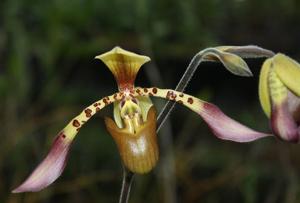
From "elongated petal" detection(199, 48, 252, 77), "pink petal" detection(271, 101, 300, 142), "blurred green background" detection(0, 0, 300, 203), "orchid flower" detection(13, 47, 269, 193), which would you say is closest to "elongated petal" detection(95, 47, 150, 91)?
"orchid flower" detection(13, 47, 269, 193)

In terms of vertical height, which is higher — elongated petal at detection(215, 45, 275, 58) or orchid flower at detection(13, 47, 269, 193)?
elongated petal at detection(215, 45, 275, 58)

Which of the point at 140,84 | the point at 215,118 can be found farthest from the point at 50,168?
the point at 140,84

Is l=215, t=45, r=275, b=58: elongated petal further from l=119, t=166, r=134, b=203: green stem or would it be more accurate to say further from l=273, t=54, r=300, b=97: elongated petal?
l=119, t=166, r=134, b=203: green stem

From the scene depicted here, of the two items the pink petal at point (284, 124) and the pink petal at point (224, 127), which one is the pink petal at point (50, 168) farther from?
the pink petal at point (284, 124)

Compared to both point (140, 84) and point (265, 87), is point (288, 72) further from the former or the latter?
point (140, 84)

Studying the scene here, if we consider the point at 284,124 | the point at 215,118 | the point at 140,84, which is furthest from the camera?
the point at 140,84

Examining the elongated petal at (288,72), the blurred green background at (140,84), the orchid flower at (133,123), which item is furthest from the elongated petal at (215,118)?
the blurred green background at (140,84)
